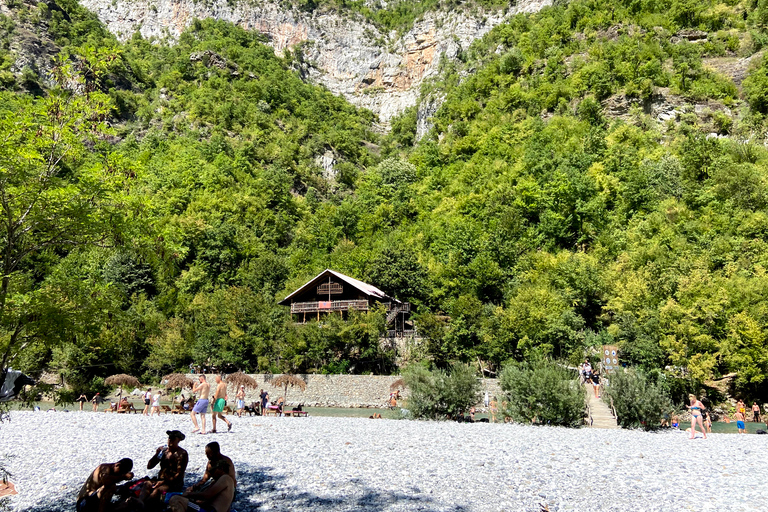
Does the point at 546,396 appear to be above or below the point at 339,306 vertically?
below

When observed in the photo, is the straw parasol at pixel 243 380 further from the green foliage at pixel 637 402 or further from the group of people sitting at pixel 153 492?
the group of people sitting at pixel 153 492

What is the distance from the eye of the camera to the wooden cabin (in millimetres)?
37219

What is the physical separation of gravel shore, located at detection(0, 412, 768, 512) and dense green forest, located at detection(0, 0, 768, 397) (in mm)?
2404

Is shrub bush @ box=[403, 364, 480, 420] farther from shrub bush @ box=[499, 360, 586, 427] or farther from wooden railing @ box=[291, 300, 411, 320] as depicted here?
wooden railing @ box=[291, 300, 411, 320]

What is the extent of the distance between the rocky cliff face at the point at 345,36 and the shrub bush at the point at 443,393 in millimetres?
83673

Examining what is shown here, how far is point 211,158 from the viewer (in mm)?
63125

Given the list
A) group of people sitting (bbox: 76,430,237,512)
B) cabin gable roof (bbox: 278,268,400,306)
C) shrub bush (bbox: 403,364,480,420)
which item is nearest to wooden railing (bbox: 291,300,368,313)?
cabin gable roof (bbox: 278,268,400,306)

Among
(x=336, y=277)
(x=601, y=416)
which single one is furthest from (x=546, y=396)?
(x=336, y=277)

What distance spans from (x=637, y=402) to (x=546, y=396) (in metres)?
3.00

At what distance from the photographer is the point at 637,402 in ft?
56.1

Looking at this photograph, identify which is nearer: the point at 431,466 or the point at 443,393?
the point at 431,466

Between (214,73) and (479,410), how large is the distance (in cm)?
7112

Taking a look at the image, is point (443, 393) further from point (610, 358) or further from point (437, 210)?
point (437, 210)

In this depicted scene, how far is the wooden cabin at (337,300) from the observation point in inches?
1465
